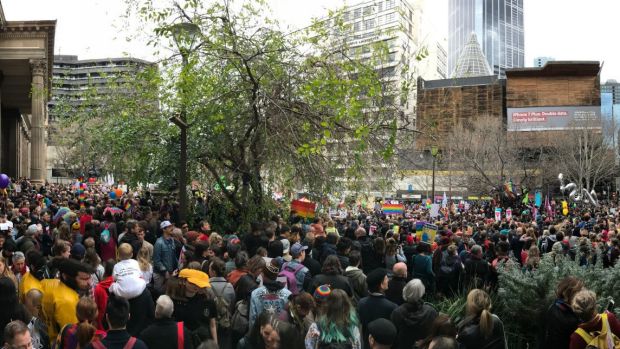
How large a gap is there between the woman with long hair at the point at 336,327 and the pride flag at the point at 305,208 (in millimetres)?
10788

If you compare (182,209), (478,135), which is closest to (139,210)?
(182,209)

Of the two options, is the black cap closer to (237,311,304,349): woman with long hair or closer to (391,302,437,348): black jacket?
(237,311,304,349): woman with long hair

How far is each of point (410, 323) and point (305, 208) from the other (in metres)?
10.4

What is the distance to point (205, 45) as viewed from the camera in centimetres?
1369

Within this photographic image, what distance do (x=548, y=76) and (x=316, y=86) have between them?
243 feet

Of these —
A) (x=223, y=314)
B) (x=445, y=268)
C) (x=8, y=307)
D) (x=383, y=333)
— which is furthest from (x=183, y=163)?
(x=383, y=333)

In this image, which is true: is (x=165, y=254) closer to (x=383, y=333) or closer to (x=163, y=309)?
(x=163, y=309)

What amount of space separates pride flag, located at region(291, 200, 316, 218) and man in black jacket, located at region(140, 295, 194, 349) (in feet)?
35.8

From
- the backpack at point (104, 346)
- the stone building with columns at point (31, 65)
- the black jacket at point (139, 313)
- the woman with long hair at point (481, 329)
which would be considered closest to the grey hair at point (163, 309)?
the backpack at point (104, 346)

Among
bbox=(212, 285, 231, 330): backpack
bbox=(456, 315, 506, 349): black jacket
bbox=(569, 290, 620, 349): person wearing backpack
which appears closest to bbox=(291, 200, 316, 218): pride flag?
bbox=(212, 285, 231, 330): backpack

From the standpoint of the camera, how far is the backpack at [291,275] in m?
7.56

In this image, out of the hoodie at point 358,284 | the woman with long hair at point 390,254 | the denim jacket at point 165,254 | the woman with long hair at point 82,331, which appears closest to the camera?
the woman with long hair at point 82,331

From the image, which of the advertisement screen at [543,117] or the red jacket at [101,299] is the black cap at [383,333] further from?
the advertisement screen at [543,117]

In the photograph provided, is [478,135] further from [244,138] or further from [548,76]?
[244,138]
